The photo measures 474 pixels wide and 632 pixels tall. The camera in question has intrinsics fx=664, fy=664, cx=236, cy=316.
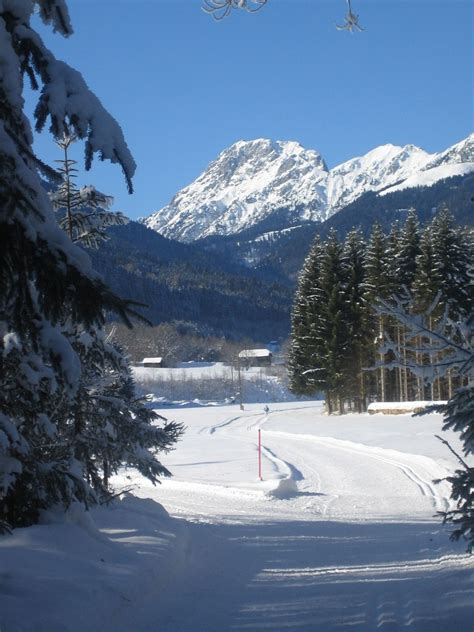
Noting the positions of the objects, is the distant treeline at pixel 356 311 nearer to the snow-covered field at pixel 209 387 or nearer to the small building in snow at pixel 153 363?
the snow-covered field at pixel 209 387

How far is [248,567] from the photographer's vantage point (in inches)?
321

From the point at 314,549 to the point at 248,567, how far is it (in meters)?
1.72

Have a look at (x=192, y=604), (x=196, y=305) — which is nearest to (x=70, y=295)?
(x=192, y=604)

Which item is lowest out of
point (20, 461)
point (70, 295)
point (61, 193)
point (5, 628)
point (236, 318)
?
point (5, 628)

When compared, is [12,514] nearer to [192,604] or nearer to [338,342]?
[192,604]

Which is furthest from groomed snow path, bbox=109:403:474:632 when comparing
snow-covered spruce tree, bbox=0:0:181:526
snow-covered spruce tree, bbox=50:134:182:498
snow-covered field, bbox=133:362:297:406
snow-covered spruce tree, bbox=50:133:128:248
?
snow-covered field, bbox=133:362:297:406

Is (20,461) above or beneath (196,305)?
beneath

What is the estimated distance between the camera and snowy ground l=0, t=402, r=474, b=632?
5402mm

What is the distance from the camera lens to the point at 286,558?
891cm

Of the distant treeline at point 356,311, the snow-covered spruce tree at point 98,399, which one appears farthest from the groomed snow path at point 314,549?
the distant treeline at point 356,311

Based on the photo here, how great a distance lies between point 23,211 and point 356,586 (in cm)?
535

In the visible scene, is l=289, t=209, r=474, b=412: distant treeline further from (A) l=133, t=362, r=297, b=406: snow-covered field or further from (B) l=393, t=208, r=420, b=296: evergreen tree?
(A) l=133, t=362, r=297, b=406: snow-covered field

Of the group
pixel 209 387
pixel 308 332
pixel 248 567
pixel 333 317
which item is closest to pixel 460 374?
pixel 248 567

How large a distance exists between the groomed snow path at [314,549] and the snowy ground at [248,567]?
3cm
